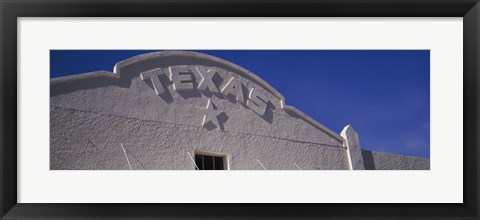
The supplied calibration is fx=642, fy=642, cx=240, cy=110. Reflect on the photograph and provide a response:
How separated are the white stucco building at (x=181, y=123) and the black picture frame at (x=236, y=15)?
18.4 ft

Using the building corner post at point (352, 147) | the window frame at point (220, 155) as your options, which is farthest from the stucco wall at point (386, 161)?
the window frame at point (220, 155)

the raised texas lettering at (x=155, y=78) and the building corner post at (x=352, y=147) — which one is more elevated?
the raised texas lettering at (x=155, y=78)

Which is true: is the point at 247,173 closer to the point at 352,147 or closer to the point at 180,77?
the point at 180,77

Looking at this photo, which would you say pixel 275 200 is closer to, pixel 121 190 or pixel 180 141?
pixel 121 190

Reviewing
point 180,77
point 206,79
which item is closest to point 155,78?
point 180,77

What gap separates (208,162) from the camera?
1263 centimetres

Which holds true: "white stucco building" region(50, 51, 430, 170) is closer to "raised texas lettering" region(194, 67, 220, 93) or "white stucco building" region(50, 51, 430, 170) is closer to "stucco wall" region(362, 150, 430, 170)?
"raised texas lettering" region(194, 67, 220, 93)

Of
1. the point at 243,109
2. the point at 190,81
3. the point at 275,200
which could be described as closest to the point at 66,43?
the point at 275,200

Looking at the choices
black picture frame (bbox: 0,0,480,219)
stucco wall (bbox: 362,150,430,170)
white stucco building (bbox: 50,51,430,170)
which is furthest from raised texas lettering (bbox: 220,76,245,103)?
black picture frame (bbox: 0,0,480,219)

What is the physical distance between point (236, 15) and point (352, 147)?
1095cm

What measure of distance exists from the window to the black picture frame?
7.59m

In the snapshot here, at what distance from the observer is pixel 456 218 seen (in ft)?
16.2

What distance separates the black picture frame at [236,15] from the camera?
4.84 m

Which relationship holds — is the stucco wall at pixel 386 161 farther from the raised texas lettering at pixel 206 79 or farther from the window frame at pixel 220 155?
the raised texas lettering at pixel 206 79
